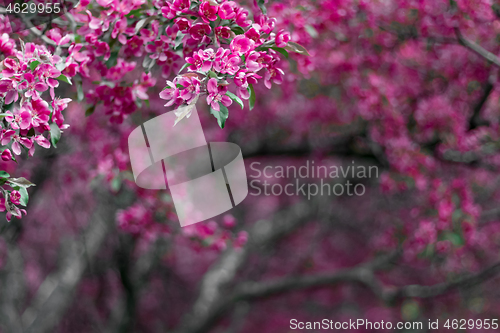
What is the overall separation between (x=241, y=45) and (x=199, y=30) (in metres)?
0.19

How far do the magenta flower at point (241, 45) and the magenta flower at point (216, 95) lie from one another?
5.2 inches

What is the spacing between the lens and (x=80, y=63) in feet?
5.85

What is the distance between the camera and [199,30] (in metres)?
1.42

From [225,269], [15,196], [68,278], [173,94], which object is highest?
[173,94]

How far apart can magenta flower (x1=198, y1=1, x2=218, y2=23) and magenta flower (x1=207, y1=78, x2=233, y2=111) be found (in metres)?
0.25

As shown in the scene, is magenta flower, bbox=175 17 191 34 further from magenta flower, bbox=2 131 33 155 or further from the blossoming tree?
magenta flower, bbox=2 131 33 155

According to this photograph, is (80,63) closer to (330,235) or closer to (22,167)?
(22,167)

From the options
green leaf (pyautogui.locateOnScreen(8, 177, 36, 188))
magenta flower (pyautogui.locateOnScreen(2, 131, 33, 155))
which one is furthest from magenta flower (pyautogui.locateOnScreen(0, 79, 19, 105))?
green leaf (pyautogui.locateOnScreen(8, 177, 36, 188))

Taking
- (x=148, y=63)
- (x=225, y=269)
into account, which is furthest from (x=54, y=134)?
(x=225, y=269)

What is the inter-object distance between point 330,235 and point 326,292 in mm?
1238

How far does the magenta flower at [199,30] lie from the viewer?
1.40 m

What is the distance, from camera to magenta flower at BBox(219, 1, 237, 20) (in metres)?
1.35

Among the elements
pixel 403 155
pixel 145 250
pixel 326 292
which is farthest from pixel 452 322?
pixel 145 250

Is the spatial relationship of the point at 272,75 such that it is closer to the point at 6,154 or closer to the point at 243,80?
the point at 243,80
